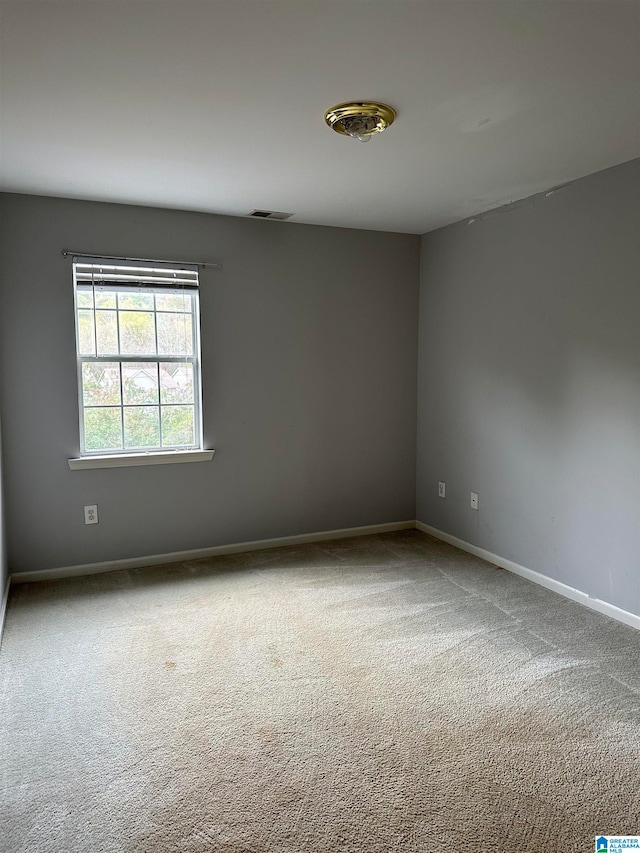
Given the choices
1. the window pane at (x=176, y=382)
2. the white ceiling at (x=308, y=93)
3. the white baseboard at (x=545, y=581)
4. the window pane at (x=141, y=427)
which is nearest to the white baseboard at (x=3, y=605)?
the window pane at (x=141, y=427)

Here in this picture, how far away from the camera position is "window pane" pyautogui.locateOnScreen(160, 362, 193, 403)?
394 centimetres

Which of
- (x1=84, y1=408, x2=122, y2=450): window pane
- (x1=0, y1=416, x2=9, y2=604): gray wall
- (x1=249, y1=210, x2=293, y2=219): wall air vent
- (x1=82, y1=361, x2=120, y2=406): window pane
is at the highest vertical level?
(x1=249, y1=210, x2=293, y2=219): wall air vent

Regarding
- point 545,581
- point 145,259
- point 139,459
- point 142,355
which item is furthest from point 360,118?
point 545,581

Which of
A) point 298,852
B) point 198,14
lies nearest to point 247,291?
point 198,14

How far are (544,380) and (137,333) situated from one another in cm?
255

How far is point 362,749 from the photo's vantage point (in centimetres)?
209

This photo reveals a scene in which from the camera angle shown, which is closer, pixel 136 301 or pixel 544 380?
pixel 544 380

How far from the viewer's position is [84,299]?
369 centimetres

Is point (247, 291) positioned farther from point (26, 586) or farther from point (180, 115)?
point (26, 586)

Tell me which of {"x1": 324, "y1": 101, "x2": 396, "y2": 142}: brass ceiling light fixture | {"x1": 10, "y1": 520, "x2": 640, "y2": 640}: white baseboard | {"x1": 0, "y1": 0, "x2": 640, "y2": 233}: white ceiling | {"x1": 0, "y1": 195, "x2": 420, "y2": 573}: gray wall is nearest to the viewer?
{"x1": 0, "y1": 0, "x2": 640, "y2": 233}: white ceiling

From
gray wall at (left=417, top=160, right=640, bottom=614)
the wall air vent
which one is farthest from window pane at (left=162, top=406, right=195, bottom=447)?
gray wall at (left=417, top=160, right=640, bottom=614)

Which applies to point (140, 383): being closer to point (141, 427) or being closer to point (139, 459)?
point (141, 427)

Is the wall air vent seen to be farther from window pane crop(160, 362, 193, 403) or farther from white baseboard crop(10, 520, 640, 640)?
white baseboard crop(10, 520, 640, 640)

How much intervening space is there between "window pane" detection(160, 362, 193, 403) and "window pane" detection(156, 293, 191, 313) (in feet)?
1.18
